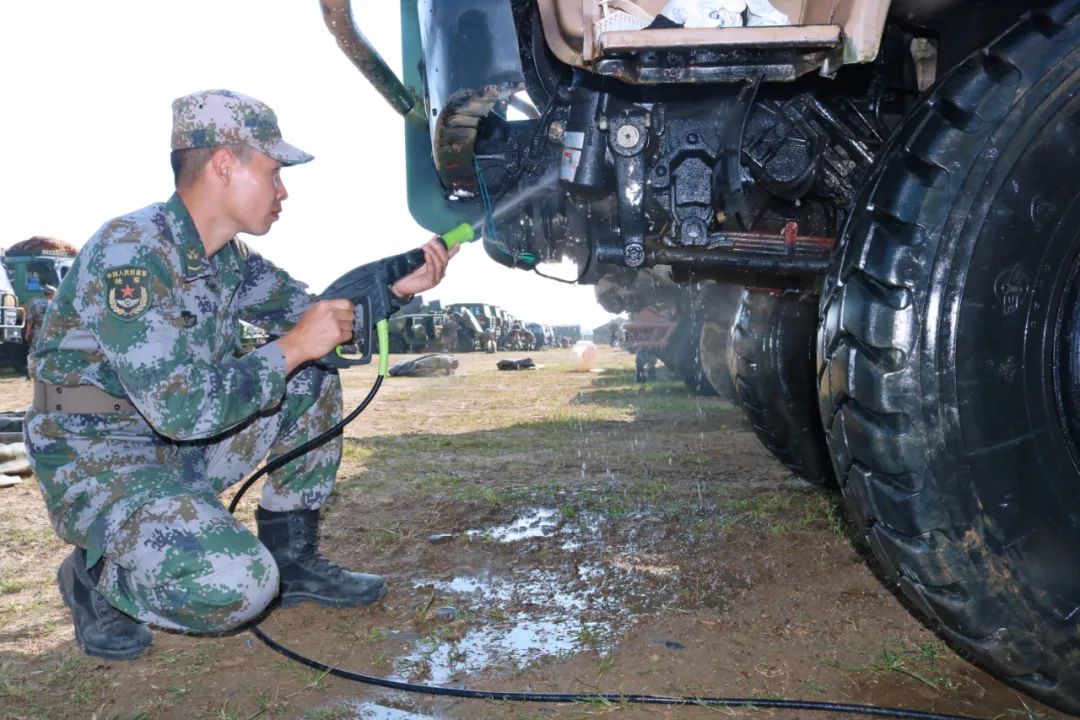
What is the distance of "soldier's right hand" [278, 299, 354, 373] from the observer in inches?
80.4

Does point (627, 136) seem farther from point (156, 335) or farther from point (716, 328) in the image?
point (716, 328)

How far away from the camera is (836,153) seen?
7.20 ft

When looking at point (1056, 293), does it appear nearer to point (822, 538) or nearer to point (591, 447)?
point (822, 538)

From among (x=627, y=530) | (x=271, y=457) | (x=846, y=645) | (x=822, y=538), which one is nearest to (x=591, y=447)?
(x=627, y=530)

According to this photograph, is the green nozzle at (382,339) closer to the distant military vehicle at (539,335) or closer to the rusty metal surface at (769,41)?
the rusty metal surface at (769,41)

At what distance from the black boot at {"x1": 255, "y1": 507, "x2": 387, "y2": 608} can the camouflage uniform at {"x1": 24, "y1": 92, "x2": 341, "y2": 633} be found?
0.93 ft

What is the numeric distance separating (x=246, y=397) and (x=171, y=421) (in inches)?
6.9

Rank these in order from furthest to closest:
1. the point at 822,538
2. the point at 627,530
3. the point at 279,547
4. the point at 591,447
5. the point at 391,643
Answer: the point at 591,447
the point at 627,530
the point at 822,538
the point at 279,547
the point at 391,643

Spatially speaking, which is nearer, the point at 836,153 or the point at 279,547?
the point at 836,153

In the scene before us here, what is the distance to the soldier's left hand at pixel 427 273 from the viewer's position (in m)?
2.32

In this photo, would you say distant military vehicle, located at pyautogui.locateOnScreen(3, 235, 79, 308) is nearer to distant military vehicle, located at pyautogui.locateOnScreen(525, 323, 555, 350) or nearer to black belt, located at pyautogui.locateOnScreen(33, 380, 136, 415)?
black belt, located at pyautogui.locateOnScreen(33, 380, 136, 415)

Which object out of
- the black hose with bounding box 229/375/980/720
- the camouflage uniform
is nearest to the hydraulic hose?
the black hose with bounding box 229/375/980/720

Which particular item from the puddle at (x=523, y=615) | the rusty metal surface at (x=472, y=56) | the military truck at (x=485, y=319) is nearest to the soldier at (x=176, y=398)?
the puddle at (x=523, y=615)

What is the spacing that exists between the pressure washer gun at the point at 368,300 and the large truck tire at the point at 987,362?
4.10 ft
